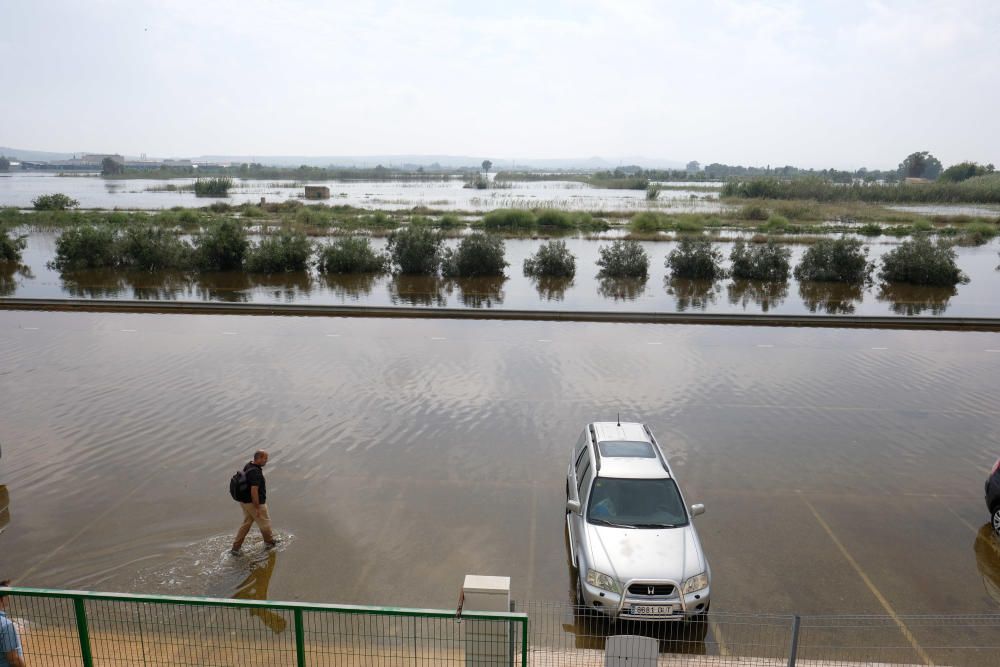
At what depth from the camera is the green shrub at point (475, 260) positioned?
95.5 ft

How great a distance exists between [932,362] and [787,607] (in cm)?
1236

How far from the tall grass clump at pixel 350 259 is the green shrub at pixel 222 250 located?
11.6ft

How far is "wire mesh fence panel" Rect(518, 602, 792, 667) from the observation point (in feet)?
19.8

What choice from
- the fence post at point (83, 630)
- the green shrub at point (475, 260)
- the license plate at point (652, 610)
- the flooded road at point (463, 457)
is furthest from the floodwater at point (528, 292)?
the fence post at point (83, 630)

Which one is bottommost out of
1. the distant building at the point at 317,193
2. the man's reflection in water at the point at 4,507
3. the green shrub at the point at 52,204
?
the man's reflection in water at the point at 4,507

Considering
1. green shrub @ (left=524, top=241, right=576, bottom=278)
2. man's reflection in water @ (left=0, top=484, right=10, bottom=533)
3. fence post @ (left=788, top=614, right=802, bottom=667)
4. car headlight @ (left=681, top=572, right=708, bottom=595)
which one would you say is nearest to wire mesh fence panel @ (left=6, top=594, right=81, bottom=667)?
man's reflection in water @ (left=0, top=484, right=10, bottom=533)

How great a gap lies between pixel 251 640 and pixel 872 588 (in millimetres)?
6447

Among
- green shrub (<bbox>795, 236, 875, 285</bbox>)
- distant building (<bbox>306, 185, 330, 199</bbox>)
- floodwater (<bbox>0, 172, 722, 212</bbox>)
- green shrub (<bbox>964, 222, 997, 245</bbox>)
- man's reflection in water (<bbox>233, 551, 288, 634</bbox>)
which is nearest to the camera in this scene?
man's reflection in water (<bbox>233, 551, 288, 634</bbox>)

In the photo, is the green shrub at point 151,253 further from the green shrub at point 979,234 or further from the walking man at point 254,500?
the green shrub at point 979,234

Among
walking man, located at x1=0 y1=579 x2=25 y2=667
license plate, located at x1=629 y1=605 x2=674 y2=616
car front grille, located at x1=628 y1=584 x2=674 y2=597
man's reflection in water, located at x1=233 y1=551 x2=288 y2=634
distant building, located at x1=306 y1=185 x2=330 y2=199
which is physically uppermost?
distant building, located at x1=306 y1=185 x2=330 y2=199

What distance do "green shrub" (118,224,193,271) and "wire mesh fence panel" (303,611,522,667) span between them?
27077 mm

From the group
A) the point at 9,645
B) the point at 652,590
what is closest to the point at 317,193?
the point at 652,590

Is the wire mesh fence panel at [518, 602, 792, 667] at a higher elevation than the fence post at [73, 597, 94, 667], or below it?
below

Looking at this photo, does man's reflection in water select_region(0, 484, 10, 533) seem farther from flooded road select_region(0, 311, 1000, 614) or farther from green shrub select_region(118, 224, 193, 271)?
green shrub select_region(118, 224, 193, 271)
